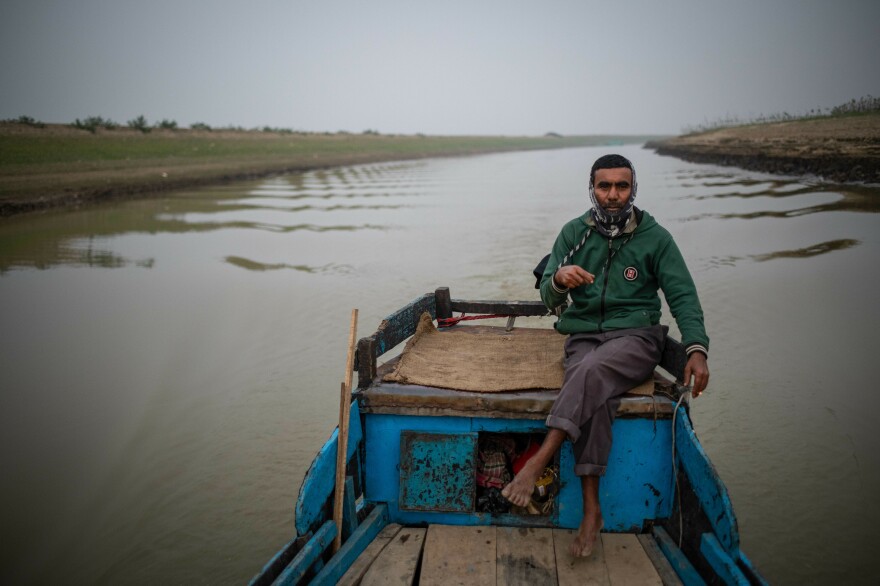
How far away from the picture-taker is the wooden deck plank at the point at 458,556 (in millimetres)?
2504

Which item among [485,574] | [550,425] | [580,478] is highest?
[550,425]

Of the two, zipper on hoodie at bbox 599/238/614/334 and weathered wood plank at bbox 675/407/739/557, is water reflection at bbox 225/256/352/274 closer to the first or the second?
zipper on hoodie at bbox 599/238/614/334

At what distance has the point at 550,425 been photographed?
258cm

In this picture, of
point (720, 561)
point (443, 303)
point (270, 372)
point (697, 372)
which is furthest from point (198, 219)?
point (720, 561)

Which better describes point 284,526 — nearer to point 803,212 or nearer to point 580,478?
point 580,478

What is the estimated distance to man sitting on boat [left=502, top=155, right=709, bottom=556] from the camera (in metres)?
2.62

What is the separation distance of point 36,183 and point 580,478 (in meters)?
19.6

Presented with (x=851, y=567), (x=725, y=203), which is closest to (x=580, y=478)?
(x=851, y=567)

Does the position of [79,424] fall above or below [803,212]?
below

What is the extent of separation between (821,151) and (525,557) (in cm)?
1939

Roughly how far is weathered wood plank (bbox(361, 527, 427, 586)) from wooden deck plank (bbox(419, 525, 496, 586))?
4 centimetres

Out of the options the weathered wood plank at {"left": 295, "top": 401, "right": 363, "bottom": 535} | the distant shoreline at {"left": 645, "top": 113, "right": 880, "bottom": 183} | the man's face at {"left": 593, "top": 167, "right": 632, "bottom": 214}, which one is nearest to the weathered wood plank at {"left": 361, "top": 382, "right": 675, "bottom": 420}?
the weathered wood plank at {"left": 295, "top": 401, "right": 363, "bottom": 535}

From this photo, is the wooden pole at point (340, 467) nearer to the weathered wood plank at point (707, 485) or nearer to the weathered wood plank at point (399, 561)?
the weathered wood plank at point (399, 561)

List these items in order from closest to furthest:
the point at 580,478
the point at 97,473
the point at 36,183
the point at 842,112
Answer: the point at 580,478
the point at 97,473
the point at 36,183
the point at 842,112
